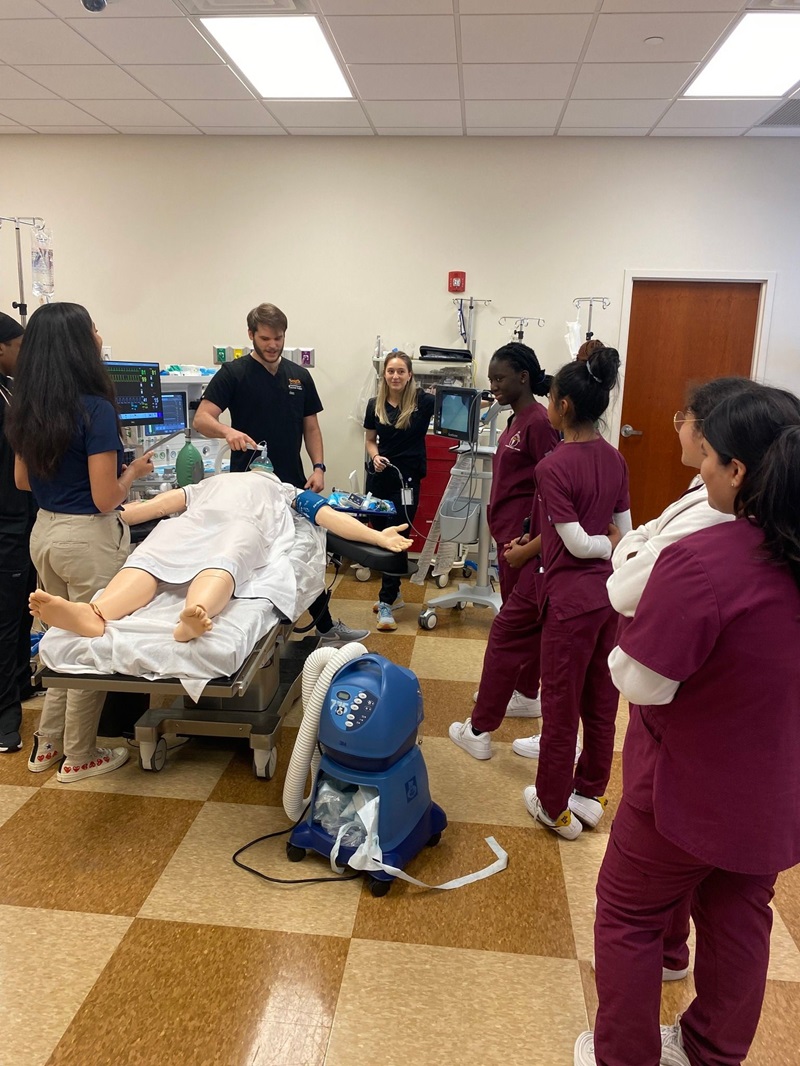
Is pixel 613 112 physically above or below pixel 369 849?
above

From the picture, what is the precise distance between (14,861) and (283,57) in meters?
3.61

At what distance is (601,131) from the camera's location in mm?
4258

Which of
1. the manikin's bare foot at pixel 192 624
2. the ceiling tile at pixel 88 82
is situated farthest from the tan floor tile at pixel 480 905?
the ceiling tile at pixel 88 82

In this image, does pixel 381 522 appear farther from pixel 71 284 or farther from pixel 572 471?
pixel 71 284

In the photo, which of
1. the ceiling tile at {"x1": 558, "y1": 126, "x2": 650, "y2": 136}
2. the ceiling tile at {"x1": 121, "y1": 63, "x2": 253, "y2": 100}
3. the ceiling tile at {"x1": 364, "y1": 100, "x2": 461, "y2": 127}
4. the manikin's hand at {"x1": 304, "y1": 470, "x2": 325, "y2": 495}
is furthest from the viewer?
the ceiling tile at {"x1": 558, "y1": 126, "x2": 650, "y2": 136}

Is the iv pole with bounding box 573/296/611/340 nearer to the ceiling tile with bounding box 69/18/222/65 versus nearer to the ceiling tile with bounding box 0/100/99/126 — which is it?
the ceiling tile with bounding box 69/18/222/65

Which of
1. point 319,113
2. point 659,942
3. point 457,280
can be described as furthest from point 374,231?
point 659,942

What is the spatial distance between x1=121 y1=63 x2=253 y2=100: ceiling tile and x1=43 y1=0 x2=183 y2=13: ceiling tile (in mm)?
506

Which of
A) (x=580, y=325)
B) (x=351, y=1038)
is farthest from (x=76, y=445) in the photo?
(x=580, y=325)

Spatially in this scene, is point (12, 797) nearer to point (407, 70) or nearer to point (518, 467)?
point (518, 467)

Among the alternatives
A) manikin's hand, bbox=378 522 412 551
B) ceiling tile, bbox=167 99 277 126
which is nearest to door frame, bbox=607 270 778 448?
ceiling tile, bbox=167 99 277 126

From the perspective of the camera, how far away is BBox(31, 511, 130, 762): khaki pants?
6.87ft

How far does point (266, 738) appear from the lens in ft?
7.12

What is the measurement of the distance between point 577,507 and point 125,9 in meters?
2.93
